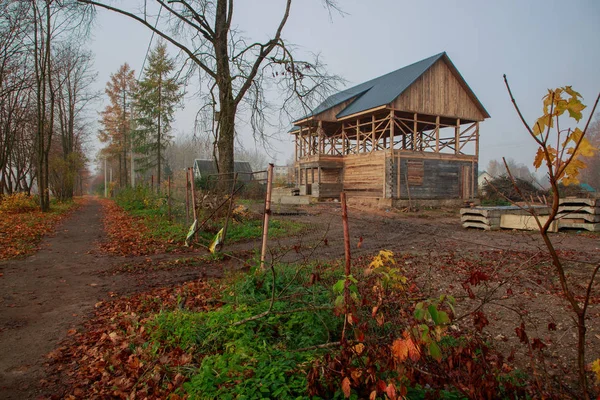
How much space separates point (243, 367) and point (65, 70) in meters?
28.5

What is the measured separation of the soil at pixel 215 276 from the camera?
12.1ft

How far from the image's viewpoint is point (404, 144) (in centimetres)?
2708

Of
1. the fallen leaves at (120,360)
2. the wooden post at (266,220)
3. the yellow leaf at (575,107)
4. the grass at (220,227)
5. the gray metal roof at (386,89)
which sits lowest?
the fallen leaves at (120,360)

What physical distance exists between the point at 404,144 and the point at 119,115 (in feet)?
95.6

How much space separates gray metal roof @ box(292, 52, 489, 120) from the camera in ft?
72.0

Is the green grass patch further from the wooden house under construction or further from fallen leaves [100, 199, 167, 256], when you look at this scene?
the wooden house under construction

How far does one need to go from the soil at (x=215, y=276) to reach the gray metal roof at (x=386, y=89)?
39.7ft

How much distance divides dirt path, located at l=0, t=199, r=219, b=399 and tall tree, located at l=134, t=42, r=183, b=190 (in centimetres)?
2108

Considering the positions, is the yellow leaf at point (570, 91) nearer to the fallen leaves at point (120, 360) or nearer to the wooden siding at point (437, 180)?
the fallen leaves at point (120, 360)

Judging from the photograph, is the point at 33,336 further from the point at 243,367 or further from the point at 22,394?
the point at 243,367

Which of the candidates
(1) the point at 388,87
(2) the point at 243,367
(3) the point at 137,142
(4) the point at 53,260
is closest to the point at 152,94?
(3) the point at 137,142

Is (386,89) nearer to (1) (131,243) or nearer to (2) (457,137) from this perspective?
(2) (457,137)

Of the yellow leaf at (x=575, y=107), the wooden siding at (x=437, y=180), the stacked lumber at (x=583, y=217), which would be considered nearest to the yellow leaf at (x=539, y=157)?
the yellow leaf at (x=575, y=107)

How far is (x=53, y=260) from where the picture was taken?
8.29m
